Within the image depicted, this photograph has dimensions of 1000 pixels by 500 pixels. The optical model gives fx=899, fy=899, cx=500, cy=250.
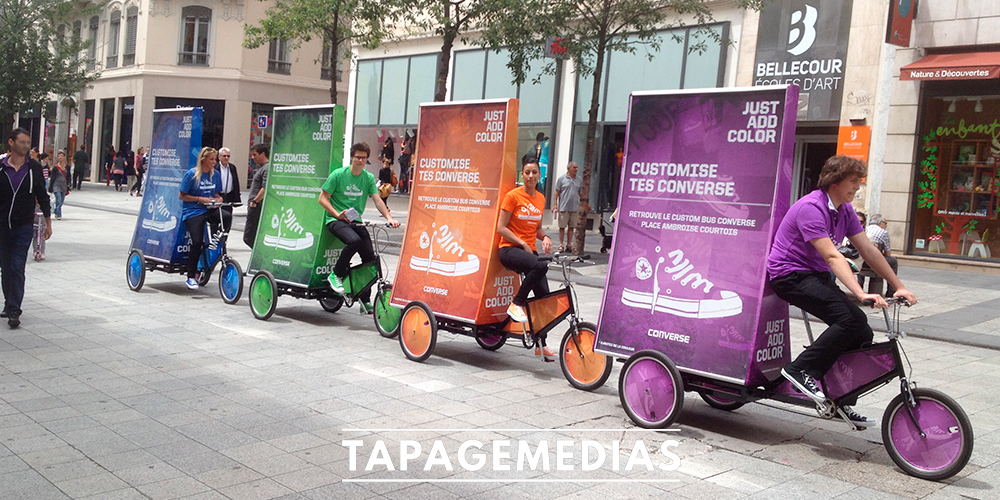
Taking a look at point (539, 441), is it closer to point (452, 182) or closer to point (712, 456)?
point (712, 456)

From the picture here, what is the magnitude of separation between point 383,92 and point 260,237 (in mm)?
20633

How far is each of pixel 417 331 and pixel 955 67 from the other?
12783mm

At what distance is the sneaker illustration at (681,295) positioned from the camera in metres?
5.82

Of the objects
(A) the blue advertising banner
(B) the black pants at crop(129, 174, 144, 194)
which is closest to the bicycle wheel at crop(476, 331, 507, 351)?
(A) the blue advertising banner

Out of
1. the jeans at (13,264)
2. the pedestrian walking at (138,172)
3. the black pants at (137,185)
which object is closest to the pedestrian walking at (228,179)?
the jeans at (13,264)

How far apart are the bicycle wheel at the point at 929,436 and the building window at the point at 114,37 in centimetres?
4304

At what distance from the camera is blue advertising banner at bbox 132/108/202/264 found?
11.3m

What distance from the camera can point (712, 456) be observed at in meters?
5.37

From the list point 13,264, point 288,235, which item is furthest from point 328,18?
point 13,264

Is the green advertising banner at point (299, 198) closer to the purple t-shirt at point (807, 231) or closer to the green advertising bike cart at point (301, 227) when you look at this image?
the green advertising bike cart at point (301, 227)

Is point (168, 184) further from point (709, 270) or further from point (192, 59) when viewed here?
point (192, 59)

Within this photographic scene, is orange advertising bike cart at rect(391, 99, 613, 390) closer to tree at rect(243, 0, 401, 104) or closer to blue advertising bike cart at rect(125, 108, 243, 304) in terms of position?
blue advertising bike cart at rect(125, 108, 243, 304)

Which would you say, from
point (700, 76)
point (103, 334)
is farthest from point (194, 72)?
point (103, 334)

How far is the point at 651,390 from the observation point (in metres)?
5.96
